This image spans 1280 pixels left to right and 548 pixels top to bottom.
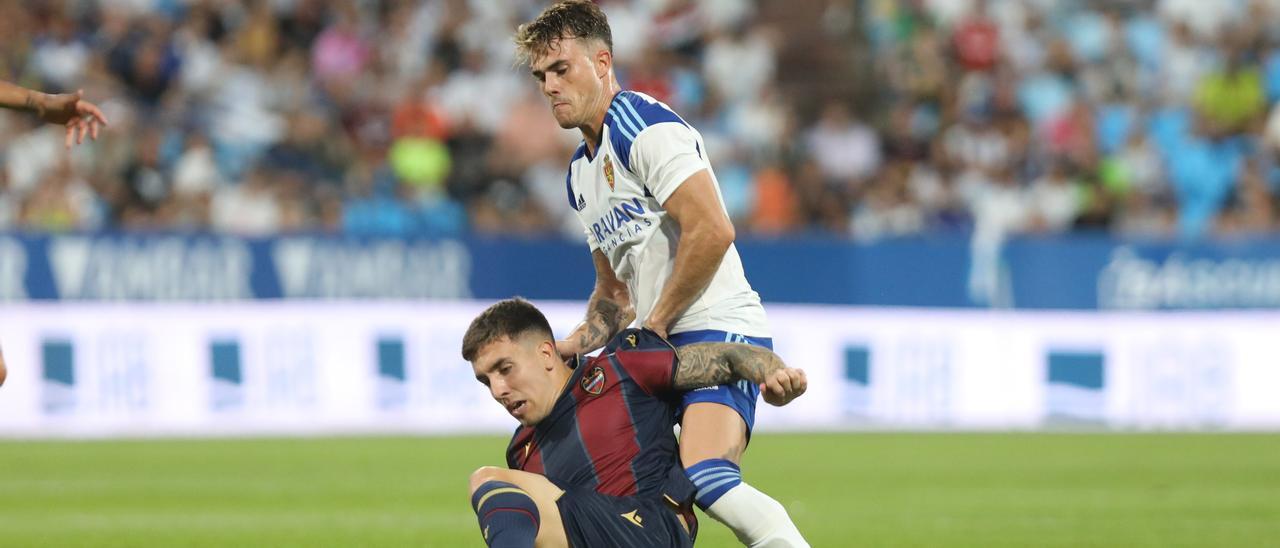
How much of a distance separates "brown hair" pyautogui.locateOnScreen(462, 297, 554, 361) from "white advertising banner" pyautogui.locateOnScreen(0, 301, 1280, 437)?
9748 mm

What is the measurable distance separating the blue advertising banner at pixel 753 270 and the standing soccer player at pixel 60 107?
862cm

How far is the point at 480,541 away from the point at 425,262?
747cm

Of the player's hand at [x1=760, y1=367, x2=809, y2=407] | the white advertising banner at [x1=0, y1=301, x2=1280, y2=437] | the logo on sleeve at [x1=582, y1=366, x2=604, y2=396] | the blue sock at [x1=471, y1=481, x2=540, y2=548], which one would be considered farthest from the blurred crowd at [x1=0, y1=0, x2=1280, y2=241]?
the blue sock at [x1=471, y1=481, x2=540, y2=548]

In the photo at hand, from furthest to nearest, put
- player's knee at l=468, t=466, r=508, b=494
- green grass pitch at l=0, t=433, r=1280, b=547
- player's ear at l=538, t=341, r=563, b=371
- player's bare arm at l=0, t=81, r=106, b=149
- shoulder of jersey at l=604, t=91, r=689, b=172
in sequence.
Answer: green grass pitch at l=0, t=433, r=1280, b=547, player's bare arm at l=0, t=81, r=106, b=149, shoulder of jersey at l=604, t=91, r=689, b=172, player's ear at l=538, t=341, r=563, b=371, player's knee at l=468, t=466, r=508, b=494

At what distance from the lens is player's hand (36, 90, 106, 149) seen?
667cm

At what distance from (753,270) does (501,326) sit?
10819mm

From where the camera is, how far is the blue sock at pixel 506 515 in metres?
4.92

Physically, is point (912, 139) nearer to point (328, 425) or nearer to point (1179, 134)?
point (1179, 134)

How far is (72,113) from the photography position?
266 inches

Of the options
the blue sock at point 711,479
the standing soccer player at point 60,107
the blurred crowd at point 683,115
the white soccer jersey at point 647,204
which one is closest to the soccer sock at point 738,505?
the blue sock at point 711,479

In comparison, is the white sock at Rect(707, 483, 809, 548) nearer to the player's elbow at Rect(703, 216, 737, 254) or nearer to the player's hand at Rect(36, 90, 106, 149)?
the player's elbow at Rect(703, 216, 737, 254)

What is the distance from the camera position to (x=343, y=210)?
1738 centimetres

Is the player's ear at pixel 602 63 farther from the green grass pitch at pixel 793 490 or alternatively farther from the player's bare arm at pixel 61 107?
the green grass pitch at pixel 793 490

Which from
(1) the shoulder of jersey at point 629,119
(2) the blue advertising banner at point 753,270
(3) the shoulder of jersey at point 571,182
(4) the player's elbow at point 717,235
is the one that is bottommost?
(2) the blue advertising banner at point 753,270
